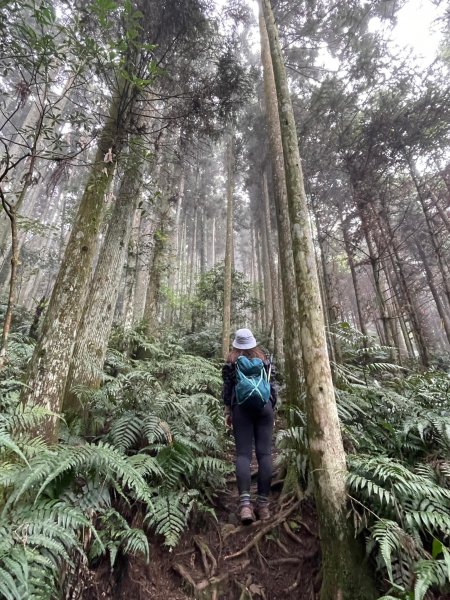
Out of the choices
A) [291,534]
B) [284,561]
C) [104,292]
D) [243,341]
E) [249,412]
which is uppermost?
[104,292]

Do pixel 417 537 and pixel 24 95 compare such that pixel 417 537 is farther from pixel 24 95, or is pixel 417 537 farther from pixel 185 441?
pixel 24 95

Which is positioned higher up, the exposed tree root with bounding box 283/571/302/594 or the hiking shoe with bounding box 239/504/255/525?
the hiking shoe with bounding box 239/504/255/525

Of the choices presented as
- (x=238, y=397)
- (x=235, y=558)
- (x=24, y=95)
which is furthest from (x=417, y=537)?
(x=24, y=95)

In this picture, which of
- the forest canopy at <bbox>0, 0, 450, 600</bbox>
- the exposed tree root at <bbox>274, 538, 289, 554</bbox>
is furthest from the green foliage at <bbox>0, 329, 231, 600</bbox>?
the exposed tree root at <bbox>274, 538, 289, 554</bbox>

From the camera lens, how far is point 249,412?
3.54 metres

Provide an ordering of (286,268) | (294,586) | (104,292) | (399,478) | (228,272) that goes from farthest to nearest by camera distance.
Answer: (228,272) < (104,292) < (286,268) < (294,586) < (399,478)

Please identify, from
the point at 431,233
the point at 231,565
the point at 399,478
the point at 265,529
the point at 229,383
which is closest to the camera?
the point at 399,478

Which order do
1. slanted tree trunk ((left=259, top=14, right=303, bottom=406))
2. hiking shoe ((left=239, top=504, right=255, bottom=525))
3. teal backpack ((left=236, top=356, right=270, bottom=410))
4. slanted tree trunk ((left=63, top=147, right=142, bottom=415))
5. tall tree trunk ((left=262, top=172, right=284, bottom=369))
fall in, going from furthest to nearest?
tall tree trunk ((left=262, top=172, right=284, bottom=369)) < slanted tree trunk ((left=63, top=147, right=142, bottom=415)) < slanted tree trunk ((left=259, top=14, right=303, bottom=406)) < teal backpack ((left=236, top=356, right=270, bottom=410)) < hiking shoe ((left=239, top=504, right=255, bottom=525))

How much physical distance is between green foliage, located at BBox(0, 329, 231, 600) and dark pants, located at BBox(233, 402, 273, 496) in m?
0.35

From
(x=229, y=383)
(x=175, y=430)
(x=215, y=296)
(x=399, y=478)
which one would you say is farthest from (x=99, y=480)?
(x=215, y=296)

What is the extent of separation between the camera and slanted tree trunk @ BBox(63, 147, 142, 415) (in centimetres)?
492

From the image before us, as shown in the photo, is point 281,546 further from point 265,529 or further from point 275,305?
point 275,305

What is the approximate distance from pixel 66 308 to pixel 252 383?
7.64 ft

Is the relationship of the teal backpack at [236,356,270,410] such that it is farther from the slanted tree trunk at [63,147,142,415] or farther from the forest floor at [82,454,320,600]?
the slanted tree trunk at [63,147,142,415]
